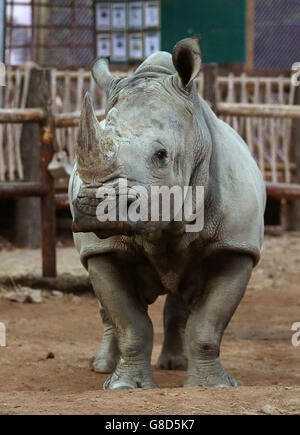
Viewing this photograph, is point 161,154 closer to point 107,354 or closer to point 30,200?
point 107,354

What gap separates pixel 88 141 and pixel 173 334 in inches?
77.9

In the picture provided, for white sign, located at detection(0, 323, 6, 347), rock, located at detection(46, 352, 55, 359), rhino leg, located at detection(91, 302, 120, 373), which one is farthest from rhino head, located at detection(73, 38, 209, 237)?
white sign, located at detection(0, 323, 6, 347)

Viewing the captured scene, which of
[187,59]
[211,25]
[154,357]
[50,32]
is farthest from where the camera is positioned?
[50,32]

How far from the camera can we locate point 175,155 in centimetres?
376

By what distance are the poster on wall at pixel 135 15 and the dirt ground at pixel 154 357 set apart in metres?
4.23

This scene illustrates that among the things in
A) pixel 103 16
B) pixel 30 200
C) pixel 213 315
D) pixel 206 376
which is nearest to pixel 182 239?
pixel 213 315

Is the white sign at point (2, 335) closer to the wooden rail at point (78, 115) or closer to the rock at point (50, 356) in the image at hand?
the rock at point (50, 356)

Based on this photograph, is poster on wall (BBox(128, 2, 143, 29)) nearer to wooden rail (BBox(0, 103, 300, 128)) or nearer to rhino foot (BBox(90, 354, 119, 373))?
wooden rail (BBox(0, 103, 300, 128))

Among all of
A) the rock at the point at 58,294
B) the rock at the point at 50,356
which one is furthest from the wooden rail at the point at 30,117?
the rock at the point at 50,356

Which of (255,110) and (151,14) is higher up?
(151,14)

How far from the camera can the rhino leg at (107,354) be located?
502 centimetres

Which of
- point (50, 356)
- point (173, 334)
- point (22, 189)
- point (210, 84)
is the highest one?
point (210, 84)

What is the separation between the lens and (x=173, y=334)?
202 inches
